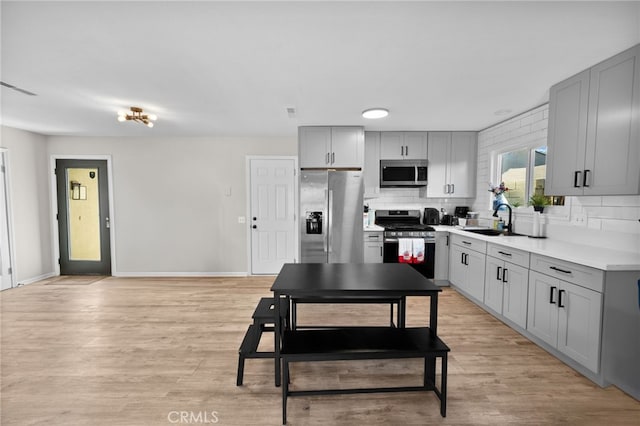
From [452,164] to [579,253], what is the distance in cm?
257

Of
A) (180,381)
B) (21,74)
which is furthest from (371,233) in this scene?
(21,74)

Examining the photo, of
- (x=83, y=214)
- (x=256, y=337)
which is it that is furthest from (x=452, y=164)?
(x=83, y=214)

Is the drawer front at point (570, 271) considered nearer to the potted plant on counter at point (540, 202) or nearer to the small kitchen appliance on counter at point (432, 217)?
the potted plant on counter at point (540, 202)

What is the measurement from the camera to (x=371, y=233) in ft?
14.2

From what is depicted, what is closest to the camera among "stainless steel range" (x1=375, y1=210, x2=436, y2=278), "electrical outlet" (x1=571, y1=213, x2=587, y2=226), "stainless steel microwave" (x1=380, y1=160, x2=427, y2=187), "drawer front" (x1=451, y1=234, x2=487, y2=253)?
"electrical outlet" (x1=571, y1=213, x2=587, y2=226)

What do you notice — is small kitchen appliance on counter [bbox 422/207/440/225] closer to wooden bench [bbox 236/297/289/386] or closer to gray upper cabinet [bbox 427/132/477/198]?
gray upper cabinet [bbox 427/132/477/198]

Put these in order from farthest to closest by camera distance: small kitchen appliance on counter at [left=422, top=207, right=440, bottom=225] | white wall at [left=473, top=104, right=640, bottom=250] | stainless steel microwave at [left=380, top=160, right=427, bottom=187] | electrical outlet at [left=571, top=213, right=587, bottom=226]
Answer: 1. small kitchen appliance on counter at [left=422, top=207, right=440, bottom=225]
2. stainless steel microwave at [left=380, top=160, right=427, bottom=187]
3. electrical outlet at [left=571, top=213, right=587, bottom=226]
4. white wall at [left=473, top=104, right=640, bottom=250]

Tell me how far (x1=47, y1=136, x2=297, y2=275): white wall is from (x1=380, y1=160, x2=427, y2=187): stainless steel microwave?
170 cm

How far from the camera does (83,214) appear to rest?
5137 millimetres

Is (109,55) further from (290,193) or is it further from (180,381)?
(290,193)

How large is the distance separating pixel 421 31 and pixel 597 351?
8.36ft

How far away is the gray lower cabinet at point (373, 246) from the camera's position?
4320mm

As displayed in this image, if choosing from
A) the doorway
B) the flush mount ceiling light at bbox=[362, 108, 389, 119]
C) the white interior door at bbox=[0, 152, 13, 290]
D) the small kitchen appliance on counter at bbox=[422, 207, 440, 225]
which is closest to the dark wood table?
the flush mount ceiling light at bbox=[362, 108, 389, 119]

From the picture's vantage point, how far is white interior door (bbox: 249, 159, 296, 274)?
5.09 metres
